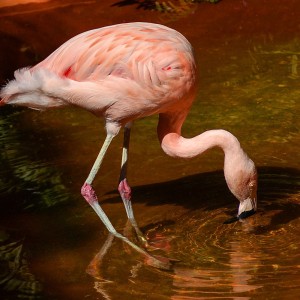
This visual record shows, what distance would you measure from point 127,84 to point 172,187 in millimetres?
1174

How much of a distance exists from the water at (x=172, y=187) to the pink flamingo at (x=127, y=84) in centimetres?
26

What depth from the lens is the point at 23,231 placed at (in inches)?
225

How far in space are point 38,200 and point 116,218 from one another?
59 centimetres

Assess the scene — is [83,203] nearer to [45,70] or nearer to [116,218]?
[116,218]

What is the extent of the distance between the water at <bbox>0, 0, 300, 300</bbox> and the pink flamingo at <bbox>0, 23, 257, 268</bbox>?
26cm

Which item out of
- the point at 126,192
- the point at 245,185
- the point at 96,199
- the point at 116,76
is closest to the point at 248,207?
the point at 245,185

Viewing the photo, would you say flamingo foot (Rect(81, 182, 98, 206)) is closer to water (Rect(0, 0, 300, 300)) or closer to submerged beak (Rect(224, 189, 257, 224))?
water (Rect(0, 0, 300, 300))

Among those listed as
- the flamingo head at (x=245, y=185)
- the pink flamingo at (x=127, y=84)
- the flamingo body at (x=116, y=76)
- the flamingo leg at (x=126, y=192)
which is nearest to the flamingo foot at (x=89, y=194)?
the pink flamingo at (x=127, y=84)

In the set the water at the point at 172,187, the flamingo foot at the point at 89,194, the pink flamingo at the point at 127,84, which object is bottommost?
the water at the point at 172,187

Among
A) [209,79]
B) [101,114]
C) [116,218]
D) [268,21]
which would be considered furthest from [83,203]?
[268,21]

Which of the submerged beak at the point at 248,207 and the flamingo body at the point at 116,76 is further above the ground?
the flamingo body at the point at 116,76

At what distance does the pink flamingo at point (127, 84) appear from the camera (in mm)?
5418

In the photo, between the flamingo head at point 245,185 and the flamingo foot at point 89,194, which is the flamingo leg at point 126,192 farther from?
the flamingo head at point 245,185

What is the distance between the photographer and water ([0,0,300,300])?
5.04m
